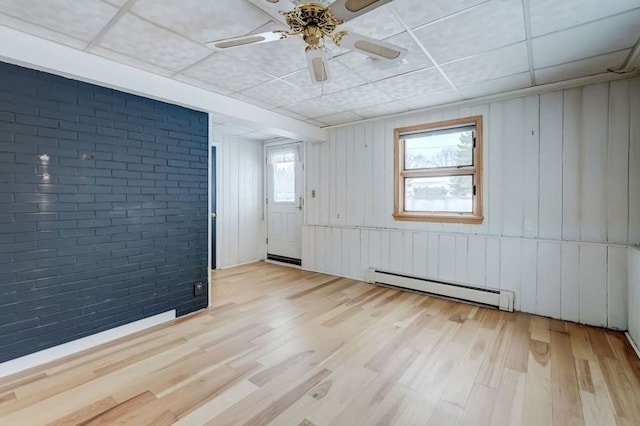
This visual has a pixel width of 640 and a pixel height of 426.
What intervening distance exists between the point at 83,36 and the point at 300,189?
3778 mm

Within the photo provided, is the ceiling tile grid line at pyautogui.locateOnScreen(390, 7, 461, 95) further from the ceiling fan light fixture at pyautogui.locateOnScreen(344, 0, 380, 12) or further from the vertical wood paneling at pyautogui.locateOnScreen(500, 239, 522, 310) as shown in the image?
the vertical wood paneling at pyautogui.locateOnScreen(500, 239, 522, 310)

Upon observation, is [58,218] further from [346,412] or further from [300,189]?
[300,189]

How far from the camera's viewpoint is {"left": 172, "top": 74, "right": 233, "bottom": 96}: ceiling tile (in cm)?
292

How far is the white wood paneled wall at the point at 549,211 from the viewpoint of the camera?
289 cm

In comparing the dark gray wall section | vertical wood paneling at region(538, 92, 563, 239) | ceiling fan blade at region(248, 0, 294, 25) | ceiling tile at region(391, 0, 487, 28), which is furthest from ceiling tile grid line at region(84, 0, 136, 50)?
vertical wood paneling at region(538, 92, 563, 239)

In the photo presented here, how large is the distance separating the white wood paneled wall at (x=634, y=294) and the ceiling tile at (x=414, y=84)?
2.28 meters

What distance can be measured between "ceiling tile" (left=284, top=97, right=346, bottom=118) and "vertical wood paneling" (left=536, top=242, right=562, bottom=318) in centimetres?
290

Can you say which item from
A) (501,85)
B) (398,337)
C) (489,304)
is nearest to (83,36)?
(398,337)

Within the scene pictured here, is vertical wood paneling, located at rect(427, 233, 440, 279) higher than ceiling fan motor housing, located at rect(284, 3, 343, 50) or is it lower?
lower

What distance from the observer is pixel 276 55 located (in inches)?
96.8

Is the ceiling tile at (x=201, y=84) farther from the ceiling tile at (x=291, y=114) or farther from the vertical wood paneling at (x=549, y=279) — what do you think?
the vertical wood paneling at (x=549, y=279)

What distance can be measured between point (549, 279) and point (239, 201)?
489 cm

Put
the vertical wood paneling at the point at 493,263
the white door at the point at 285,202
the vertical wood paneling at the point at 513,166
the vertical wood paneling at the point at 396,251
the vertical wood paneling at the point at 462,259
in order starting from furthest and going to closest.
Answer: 1. the white door at the point at 285,202
2. the vertical wood paneling at the point at 396,251
3. the vertical wood paneling at the point at 462,259
4. the vertical wood paneling at the point at 493,263
5. the vertical wood paneling at the point at 513,166

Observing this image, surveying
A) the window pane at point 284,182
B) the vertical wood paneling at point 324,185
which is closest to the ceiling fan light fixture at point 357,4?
the vertical wood paneling at point 324,185
